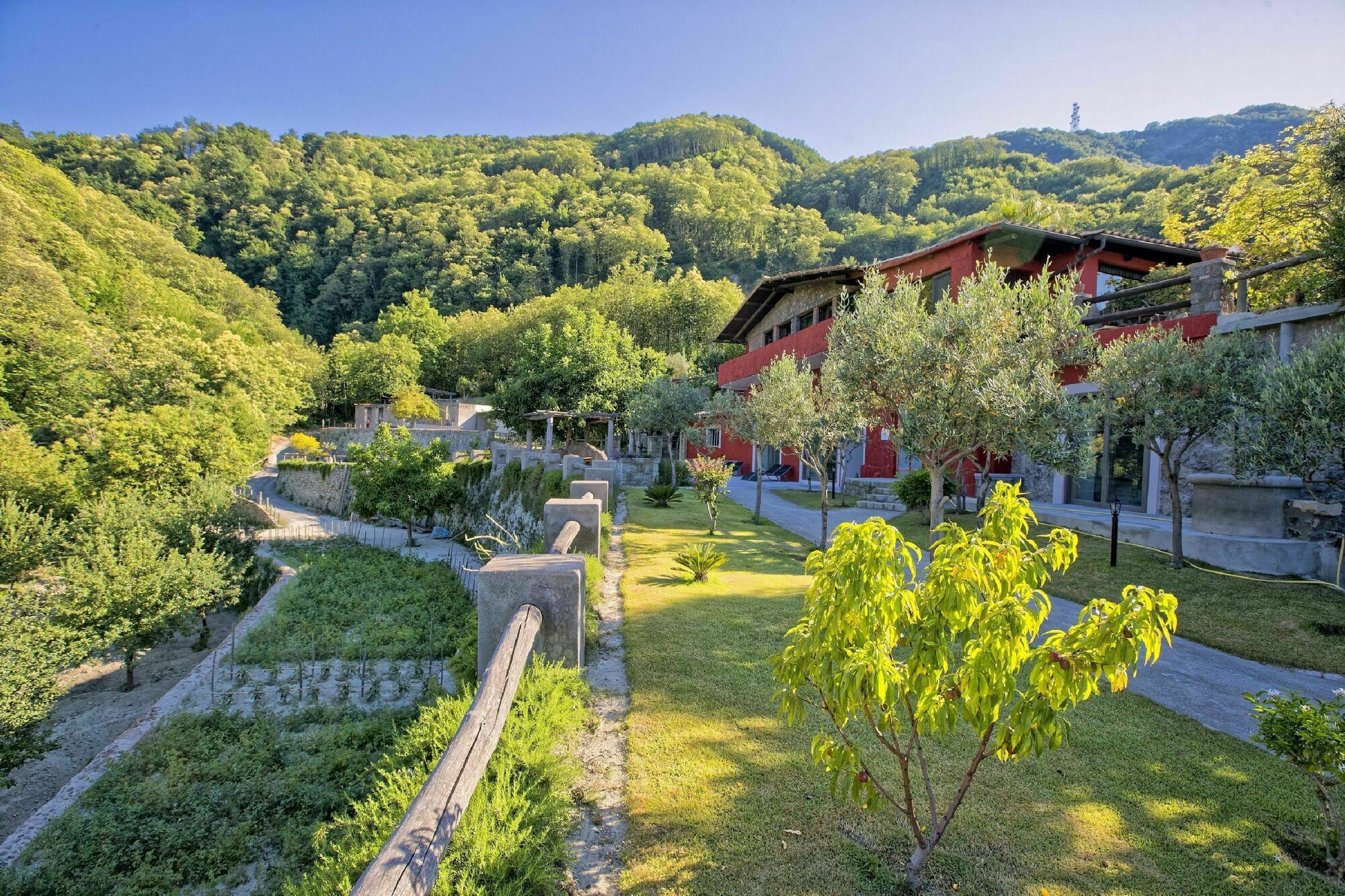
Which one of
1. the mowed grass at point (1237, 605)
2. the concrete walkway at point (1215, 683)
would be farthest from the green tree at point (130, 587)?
the mowed grass at point (1237, 605)

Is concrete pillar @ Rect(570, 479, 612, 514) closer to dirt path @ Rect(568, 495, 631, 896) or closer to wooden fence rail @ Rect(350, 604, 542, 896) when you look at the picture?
dirt path @ Rect(568, 495, 631, 896)

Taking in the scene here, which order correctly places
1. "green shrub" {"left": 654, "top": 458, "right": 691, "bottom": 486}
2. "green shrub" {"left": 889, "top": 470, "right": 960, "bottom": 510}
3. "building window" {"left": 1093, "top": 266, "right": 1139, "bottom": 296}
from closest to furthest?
"green shrub" {"left": 889, "top": 470, "right": 960, "bottom": 510} → "building window" {"left": 1093, "top": 266, "right": 1139, "bottom": 296} → "green shrub" {"left": 654, "top": 458, "right": 691, "bottom": 486}

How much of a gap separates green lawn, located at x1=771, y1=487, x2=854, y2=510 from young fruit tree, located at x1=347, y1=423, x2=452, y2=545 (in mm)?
13144

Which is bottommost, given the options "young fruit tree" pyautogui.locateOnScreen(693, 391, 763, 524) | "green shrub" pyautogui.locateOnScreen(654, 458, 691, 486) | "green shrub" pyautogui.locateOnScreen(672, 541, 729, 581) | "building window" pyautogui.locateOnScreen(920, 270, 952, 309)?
"green shrub" pyautogui.locateOnScreen(672, 541, 729, 581)

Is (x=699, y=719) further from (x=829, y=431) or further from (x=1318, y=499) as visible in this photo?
(x=1318, y=499)

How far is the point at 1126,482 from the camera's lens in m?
12.8

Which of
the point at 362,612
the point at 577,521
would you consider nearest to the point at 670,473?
the point at 362,612

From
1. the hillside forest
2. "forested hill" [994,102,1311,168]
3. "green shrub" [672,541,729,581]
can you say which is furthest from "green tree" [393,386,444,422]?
"forested hill" [994,102,1311,168]

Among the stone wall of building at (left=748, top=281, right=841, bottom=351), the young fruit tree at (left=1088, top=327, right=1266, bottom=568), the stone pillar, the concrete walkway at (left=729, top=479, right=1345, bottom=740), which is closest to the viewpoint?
the concrete walkway at (left=729, top=479, right=1345, bottom=740)

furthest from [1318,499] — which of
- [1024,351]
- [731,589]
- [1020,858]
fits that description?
[1020,858]

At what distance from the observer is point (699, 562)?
8.49 metres

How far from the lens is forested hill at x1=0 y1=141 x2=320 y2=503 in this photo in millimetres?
18391

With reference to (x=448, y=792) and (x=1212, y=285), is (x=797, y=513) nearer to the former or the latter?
(x=1212, y=285)

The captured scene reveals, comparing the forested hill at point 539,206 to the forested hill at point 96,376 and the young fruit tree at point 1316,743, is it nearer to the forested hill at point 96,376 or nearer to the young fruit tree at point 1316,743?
the forested hill at point 96,376
